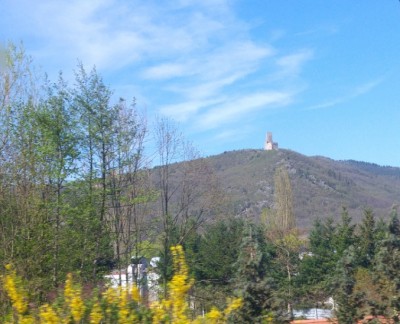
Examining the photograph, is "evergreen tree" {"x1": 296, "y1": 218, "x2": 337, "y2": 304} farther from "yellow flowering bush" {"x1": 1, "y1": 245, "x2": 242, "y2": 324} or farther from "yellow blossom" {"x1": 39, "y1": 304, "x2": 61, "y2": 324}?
"yellow blossom" {"x1": 39, "y1": 304, "x2": 61, "y2": 324}

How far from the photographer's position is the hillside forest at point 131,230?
8406 mm

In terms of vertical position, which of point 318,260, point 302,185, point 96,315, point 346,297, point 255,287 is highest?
point 302,185

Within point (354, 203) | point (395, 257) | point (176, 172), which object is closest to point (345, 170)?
point (354, 203)

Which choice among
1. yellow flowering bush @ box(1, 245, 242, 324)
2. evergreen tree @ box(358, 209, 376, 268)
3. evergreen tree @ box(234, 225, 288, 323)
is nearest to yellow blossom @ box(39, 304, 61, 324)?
yellow flowering bush @ box(1, 245, 242, 324)

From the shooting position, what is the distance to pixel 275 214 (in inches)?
2314

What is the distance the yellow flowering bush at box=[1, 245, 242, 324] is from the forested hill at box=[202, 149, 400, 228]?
76260 millimetres

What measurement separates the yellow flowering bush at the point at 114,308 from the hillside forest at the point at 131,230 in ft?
0.33

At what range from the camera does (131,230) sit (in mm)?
28469

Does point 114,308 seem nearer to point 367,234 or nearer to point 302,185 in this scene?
point 367,234

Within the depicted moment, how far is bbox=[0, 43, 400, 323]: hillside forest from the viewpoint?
8406 mm

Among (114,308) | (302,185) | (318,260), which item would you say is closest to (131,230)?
(318,260)

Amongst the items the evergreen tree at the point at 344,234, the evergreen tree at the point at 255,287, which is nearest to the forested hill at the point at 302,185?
the evergreen tree at the point at 344,234

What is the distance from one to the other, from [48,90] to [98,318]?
62.3 ft

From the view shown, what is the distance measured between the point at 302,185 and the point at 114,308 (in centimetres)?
9967
